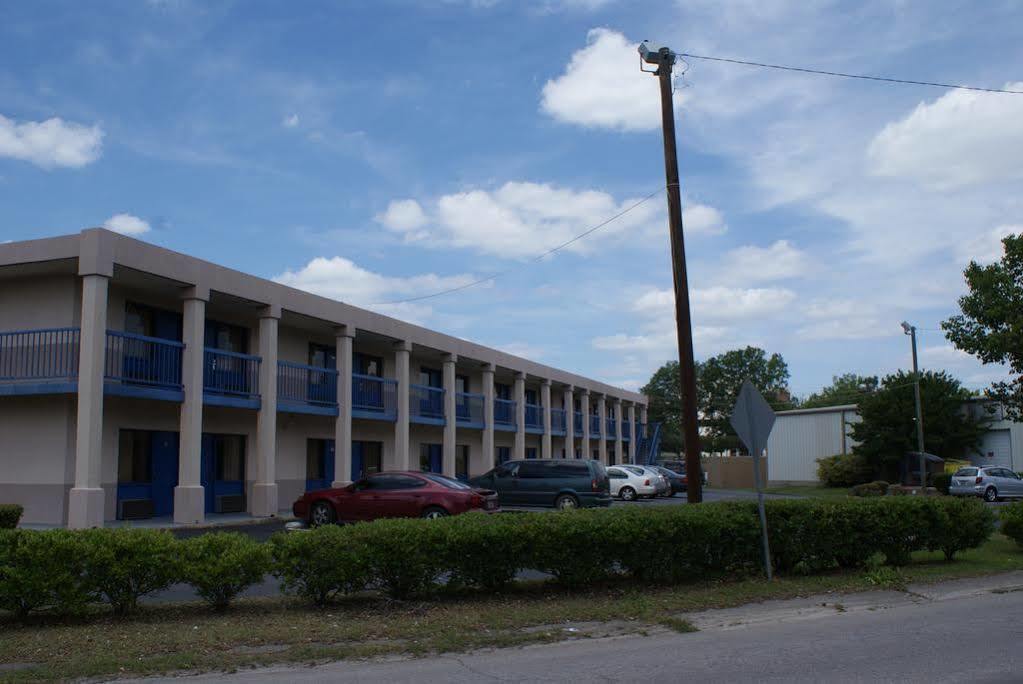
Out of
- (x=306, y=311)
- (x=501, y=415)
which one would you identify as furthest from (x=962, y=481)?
(x=306, y=311)

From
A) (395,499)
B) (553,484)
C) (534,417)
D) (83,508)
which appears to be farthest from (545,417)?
(83,508)

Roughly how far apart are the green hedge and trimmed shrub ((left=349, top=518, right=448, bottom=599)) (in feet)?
0.04

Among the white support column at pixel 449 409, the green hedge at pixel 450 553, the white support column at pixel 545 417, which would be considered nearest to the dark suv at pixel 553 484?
the white support column at pixel 449 409

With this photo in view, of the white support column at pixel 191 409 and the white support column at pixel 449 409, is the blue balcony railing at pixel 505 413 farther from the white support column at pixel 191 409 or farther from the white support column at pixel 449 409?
the white support column at pixel 191 409

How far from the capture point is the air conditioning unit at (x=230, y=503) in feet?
75.7

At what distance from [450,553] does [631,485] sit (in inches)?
994

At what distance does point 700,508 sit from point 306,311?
50.7ft

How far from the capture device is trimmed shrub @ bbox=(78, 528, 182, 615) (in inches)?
355

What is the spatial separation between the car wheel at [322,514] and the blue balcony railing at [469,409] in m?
13.9

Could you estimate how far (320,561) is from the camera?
9.60 m

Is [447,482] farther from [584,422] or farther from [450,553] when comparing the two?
[584,422]

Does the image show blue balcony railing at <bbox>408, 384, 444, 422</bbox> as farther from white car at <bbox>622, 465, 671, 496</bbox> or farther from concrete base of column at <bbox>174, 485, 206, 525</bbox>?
concrete base of column at <bbox>174, 485, 206, 525</bbox>

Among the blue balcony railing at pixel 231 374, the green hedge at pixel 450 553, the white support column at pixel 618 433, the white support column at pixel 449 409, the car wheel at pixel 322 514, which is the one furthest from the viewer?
the white support column at pixel 618 433

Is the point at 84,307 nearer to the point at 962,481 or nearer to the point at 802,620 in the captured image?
the point at 802,620
